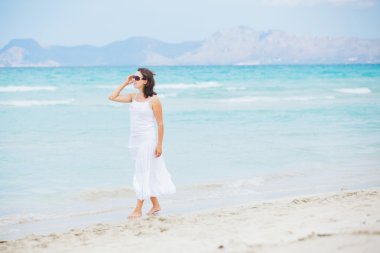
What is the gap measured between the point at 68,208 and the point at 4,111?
14773 mm

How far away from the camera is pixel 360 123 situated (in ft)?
52.4

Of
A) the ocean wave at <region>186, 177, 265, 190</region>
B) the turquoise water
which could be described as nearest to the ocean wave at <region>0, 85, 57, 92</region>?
the turquoise water

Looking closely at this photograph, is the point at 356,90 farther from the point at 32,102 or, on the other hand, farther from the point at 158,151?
the point at 158,151

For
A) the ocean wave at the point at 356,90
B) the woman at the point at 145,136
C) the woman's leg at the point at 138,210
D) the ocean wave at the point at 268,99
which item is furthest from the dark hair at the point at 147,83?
the ocean wave at the point at 356,90

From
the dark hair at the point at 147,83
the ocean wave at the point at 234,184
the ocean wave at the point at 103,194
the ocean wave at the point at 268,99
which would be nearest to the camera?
the dark hair at the point at 147,83

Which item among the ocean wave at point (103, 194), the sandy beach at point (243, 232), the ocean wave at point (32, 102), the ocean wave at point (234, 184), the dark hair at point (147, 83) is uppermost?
the dark hair at point (147, 83)

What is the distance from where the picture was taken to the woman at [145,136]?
5.85 metres

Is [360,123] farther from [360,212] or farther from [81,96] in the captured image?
[81,96]

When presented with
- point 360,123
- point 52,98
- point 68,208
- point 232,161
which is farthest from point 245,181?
point 52,98

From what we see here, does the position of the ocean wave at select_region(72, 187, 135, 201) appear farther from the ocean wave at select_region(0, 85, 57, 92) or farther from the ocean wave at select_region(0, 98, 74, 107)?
the ocean wave at select_region(0, 85, 57, 92)

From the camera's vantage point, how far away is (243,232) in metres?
4.88

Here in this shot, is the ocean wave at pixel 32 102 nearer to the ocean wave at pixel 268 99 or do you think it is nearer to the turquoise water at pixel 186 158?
the turquoise water at pixel 186 158

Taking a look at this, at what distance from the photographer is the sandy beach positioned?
4.28m

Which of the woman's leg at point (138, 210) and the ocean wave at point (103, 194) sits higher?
the woman's leg at point (138, 210)
